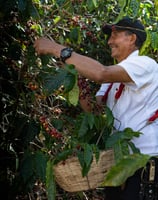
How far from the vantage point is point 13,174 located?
9.00ft

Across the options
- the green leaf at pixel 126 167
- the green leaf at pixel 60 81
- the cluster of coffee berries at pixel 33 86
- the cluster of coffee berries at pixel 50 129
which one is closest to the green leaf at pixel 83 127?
the cluster of coffee berries at pixel 50 129

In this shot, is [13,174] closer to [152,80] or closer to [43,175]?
[43,175]

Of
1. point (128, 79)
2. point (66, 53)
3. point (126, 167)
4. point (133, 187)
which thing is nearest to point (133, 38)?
point (128, 79)

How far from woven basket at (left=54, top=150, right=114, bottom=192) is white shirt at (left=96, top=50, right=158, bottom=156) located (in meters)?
0.24

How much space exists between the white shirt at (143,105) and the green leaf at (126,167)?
0.88m

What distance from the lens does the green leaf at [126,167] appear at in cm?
123

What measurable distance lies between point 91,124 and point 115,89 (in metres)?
0.43

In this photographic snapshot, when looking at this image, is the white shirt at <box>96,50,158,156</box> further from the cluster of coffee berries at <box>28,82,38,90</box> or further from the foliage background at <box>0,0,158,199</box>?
the cluster of coffee berries at <box>28,82,38,90</box>

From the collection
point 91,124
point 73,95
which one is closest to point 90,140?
point 91,124

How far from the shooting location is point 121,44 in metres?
2.37

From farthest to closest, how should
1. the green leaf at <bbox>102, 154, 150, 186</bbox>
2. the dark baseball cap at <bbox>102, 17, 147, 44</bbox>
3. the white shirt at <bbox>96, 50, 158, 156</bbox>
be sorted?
1. the dark baseball cap at <bbox>102, 17, 147, 44</bbox>
2. the white shirt at <bbox>96, 50, 158, 156</bbox>
3. the green leaf at <bbox>102, 154, 150, 186</bbox>

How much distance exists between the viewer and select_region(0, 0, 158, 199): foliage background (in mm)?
2242

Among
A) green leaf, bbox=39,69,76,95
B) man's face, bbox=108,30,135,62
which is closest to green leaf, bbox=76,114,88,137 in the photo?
green leaf, bbox=39,69,76,95

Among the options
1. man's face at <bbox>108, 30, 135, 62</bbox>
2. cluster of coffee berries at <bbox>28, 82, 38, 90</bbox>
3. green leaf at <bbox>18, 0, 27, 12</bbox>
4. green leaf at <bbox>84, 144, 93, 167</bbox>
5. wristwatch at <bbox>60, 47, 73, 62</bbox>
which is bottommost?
green leaf at <bbox>84, 144, 93, 167</bbox>
